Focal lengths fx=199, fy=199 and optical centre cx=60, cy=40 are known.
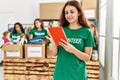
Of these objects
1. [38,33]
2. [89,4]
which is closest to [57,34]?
[38,33]

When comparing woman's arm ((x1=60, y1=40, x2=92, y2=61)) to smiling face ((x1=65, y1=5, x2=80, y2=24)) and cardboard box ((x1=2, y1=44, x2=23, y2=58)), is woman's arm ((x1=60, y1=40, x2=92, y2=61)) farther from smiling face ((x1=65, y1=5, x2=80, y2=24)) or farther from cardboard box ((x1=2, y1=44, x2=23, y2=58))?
cardboard box ((x1=2, y1=44, x2=23, y2=58))

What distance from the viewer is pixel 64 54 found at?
1.58 m

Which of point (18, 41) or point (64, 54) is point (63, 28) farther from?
point (18, 41)

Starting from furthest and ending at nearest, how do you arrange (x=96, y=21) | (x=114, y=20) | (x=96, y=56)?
(x=96, y=21) → (x=96, y=56) → (x=114, y=20)

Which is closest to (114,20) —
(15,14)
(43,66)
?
(43,66)

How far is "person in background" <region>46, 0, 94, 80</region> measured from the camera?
156 cm

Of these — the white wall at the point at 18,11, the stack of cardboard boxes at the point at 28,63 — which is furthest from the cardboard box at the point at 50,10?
the stack of cardboard boxes at the point at 28,63

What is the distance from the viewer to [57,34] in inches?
61.6

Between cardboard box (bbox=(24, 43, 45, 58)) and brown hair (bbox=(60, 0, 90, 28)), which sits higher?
brown hair (bbox=(60, 0, 90, 28))

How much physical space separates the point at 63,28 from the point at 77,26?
11cm

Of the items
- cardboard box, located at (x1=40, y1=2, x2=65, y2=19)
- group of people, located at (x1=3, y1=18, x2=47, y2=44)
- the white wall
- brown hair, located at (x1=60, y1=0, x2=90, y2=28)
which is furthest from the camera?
the white wall

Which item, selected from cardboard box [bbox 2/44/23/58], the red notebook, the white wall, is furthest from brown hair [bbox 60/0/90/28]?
the white wall

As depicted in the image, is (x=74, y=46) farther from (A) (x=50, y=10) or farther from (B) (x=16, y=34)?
(A) (x=50, y=10)

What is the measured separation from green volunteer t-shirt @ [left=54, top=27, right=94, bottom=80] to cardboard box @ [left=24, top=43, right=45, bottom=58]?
66.9 inches
